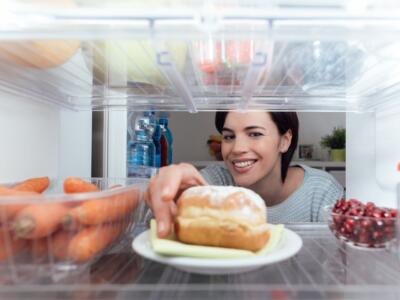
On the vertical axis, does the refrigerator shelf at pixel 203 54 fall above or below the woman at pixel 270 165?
above

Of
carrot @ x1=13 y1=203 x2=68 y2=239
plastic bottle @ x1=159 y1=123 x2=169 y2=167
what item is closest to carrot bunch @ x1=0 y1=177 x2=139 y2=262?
carrot @ x1=13 y1=203 x2=68 y2=239

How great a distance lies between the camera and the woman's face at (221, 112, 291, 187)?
4.53 feet

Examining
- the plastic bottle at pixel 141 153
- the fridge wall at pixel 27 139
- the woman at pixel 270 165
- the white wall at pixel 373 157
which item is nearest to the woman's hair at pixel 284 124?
the woman at pixel 270 165

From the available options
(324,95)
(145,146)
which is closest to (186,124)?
(145,146)

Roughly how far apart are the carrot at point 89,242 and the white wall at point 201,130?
11.1ft

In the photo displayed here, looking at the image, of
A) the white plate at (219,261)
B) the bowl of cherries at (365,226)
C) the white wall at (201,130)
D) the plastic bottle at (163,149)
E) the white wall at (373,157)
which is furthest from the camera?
the white wall at (201,130)

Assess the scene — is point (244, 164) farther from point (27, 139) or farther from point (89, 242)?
point (89, 242)

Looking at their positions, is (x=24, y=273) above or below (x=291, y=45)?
below

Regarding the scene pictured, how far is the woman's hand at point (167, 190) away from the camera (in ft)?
1.56

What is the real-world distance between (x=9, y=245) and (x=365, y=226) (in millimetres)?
474

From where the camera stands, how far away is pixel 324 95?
0.78 meters

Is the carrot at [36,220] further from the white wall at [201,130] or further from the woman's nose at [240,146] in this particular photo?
the white wall at [201,130]

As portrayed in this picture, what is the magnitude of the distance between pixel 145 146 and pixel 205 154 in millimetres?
2117

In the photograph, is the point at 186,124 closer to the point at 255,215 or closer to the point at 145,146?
the point at 145,146
